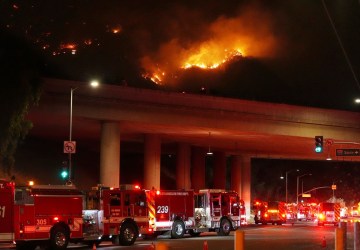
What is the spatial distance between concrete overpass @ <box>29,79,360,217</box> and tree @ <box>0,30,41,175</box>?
20.6 feet

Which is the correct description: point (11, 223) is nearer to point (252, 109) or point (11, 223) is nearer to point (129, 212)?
point (129, 212)

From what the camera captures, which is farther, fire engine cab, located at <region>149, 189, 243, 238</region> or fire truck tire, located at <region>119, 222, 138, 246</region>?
fire engine cab, located at <region>149, 189, 243, 238</region>

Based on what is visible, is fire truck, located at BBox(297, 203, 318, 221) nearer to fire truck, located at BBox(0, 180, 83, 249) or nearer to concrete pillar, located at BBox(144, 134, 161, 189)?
concrete pillar, located at BBox(144, 134, 161, 189)

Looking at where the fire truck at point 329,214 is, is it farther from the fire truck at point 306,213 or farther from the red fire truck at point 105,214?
the fire truck at point 306,213

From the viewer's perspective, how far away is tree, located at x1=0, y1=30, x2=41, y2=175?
30125 millimetres

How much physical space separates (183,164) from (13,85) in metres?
30.6

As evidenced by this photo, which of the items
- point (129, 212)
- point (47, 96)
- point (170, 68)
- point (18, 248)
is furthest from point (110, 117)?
point (170, 68)

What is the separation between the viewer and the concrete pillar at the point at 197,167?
66.4 metres

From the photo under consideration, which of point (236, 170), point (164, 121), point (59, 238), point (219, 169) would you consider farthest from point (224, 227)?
point (236, 170)

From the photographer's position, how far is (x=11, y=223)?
23484 mm

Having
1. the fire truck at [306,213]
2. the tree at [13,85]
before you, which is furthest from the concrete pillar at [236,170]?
the tree at [13,85]

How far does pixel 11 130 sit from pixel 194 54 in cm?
3399

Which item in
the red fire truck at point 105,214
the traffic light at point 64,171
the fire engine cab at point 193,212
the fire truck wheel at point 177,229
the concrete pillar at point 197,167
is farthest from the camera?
the concrete pillar at point 197,167

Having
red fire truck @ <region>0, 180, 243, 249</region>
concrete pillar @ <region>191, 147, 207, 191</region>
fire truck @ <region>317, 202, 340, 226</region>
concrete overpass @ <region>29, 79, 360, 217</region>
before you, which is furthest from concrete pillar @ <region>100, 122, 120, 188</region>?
concrete pillar @ <region>191, 147, 207, 191</region>
